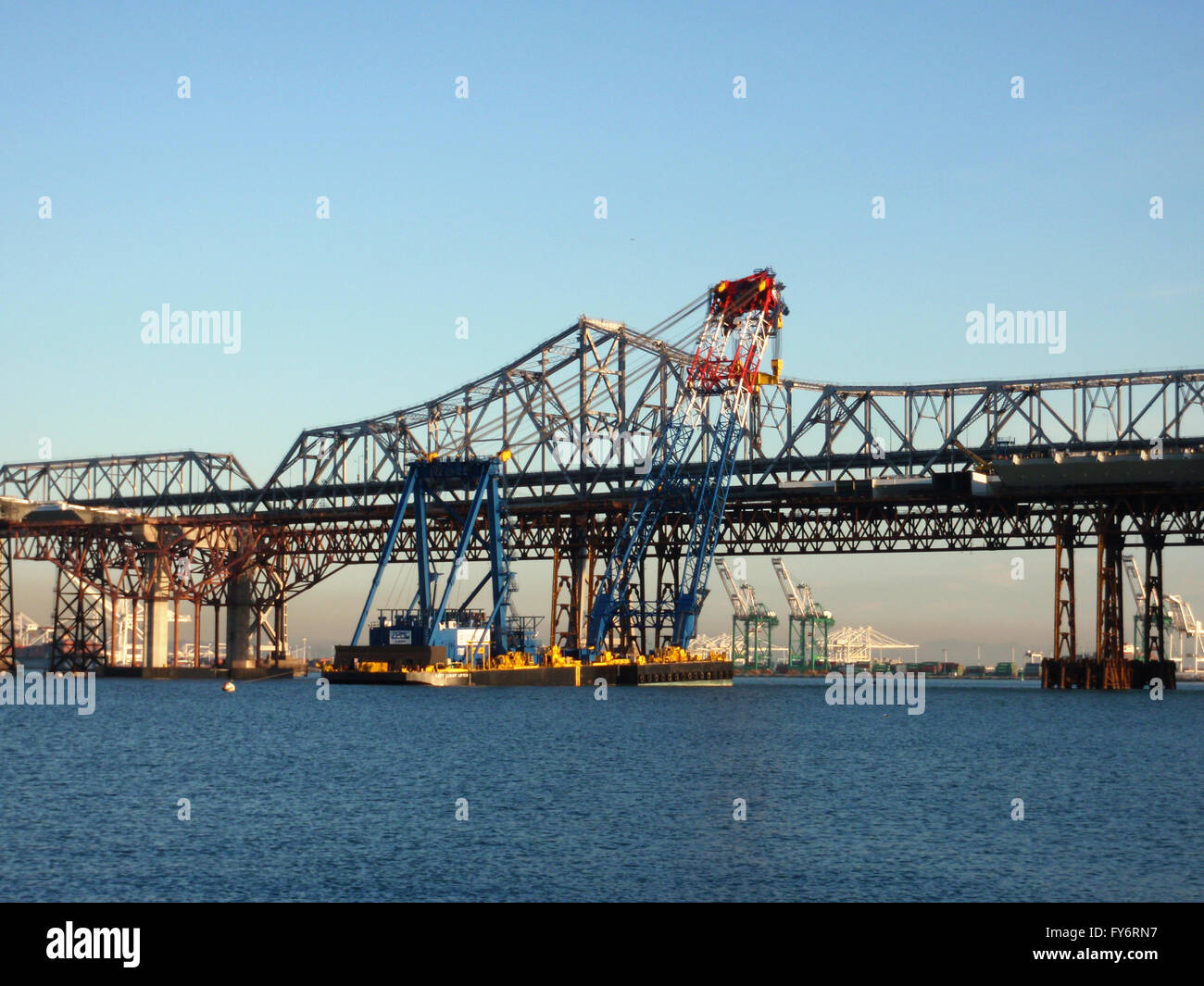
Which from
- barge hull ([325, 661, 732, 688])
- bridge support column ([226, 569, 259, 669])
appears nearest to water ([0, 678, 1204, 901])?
barge hull ([325, 661, 732, 688])

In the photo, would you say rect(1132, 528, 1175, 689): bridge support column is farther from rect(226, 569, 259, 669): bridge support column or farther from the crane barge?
rect(226, 569, 259, 669): bridge support column

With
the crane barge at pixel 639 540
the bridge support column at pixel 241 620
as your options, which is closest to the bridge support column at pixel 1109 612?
the crane barge at pixel 639 540

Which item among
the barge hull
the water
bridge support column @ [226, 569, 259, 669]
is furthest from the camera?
bridge support column @ [226, 569, 259, 669]

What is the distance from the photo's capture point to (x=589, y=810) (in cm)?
3978

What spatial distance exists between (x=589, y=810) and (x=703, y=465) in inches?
3476

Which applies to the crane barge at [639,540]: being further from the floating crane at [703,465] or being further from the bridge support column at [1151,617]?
the bridge support column at [1151,617]

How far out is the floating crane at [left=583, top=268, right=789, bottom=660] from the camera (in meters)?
123

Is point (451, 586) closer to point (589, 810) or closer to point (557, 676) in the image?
point (557, 676)

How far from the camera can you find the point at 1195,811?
41375 mm

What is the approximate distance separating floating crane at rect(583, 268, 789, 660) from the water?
48215 mm

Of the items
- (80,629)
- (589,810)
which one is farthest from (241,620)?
(589,810)

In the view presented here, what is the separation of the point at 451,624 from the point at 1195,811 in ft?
262
